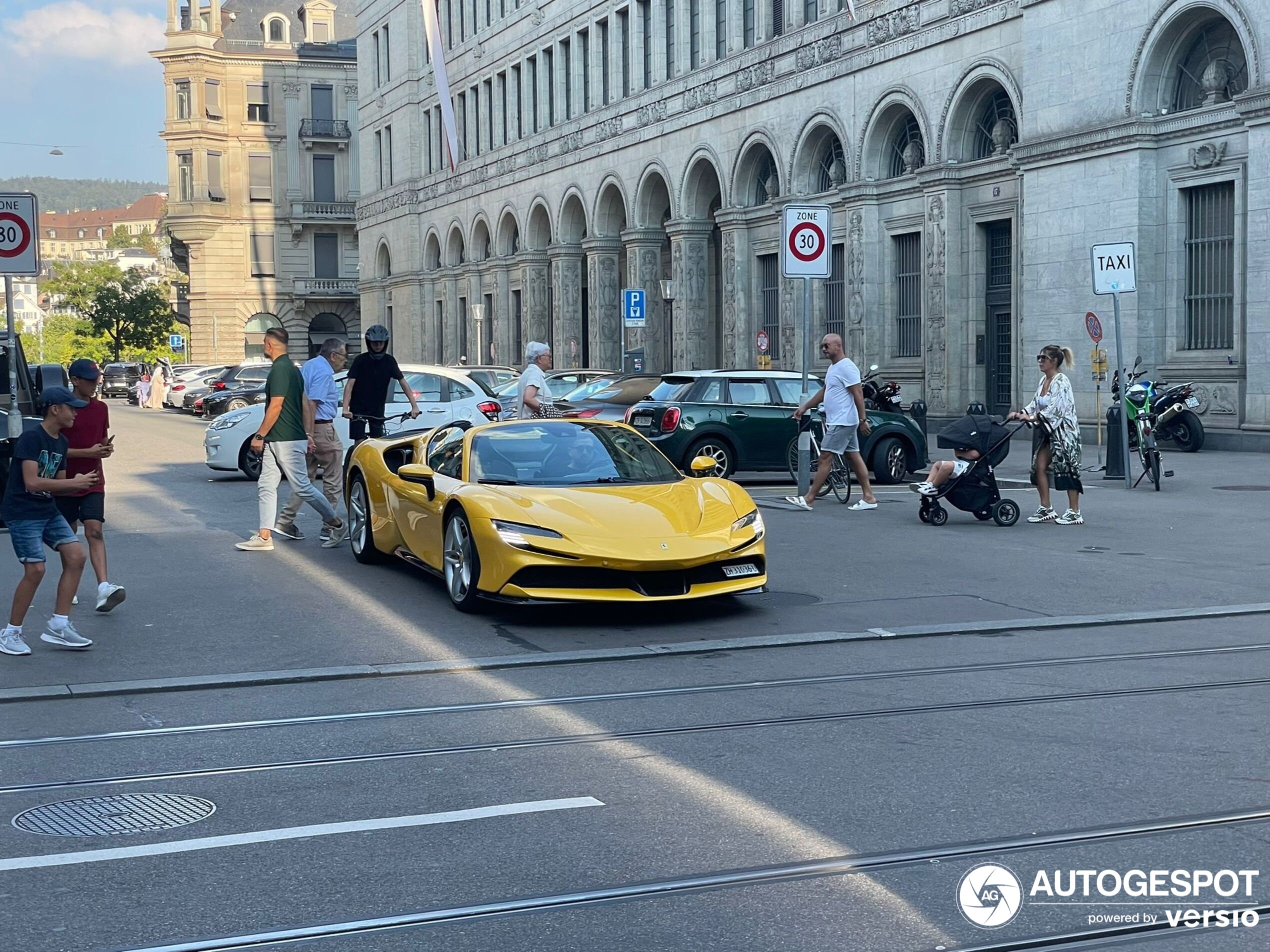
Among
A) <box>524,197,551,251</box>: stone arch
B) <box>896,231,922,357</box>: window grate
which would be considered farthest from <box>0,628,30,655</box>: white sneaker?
<box>524,197,551,251</box>: stone arch

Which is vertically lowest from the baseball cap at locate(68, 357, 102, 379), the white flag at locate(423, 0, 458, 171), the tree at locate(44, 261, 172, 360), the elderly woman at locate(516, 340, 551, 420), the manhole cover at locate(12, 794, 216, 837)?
the manhole cover at locate(12, 794, 216, 837)

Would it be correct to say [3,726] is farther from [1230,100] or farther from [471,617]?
[1230,100]

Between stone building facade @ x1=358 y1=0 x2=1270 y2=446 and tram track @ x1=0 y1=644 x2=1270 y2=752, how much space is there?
18.3 meters

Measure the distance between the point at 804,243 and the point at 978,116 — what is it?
53.6 feet

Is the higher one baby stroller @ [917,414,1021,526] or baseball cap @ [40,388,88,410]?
baseball cap @ [40,388,88,410]

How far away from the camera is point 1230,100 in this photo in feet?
86.1

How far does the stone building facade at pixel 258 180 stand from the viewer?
89.2m

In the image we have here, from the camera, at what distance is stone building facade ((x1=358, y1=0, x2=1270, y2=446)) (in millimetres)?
27078

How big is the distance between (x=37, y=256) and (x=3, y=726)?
1022 centimetres

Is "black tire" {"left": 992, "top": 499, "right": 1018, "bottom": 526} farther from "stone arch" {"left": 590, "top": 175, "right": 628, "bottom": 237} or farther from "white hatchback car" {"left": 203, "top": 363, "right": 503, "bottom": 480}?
"stone arch" {"left": 590, "top": 175, "right": 628, "bottom": 237}

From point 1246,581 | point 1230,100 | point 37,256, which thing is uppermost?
point 1230,100

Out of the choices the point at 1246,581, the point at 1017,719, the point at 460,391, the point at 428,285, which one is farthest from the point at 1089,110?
the point at 428,285

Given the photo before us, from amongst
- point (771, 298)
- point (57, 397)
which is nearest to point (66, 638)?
point (57, 397)

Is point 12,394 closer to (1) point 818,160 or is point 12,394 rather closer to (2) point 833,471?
(2) point 833,471
